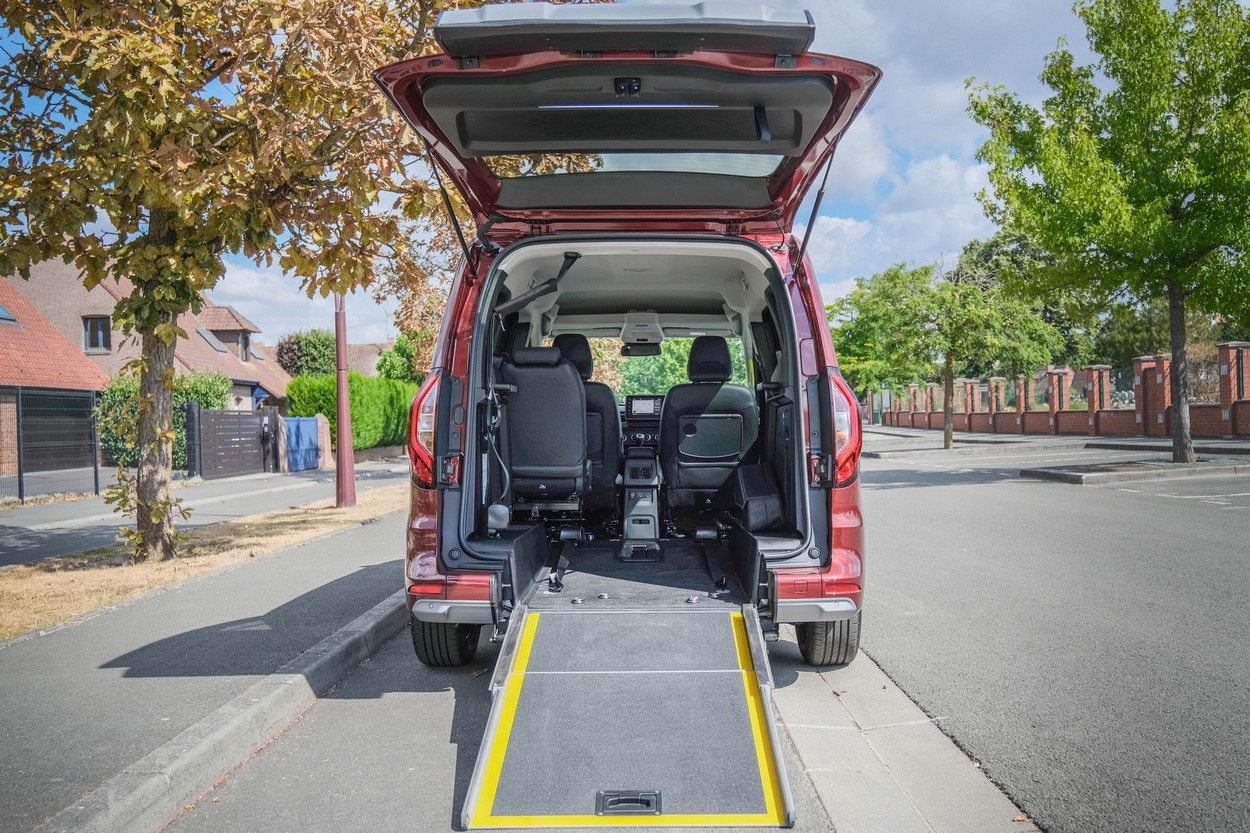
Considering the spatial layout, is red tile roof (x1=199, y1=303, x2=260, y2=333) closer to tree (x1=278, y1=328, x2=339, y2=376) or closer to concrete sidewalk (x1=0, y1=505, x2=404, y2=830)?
tree (x1=278, y1=328, x2=339, y2=376)

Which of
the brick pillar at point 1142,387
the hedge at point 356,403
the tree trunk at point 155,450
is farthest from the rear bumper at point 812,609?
the brick pillar at point 1142,387

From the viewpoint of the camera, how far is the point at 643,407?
7547mm

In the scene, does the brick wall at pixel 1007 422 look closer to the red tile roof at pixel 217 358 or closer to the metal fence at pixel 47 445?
the red tile roof at pixel 217 358

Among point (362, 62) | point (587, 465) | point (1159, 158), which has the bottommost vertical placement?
point (587, 465)

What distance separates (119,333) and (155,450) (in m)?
26.0

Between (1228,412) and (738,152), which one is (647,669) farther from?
(1228,412)

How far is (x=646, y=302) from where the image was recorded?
683 cm

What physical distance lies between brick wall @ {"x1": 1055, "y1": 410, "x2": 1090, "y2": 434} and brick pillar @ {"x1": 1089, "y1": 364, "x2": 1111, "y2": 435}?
0.51 meters

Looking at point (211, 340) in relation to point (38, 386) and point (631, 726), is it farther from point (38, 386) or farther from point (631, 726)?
point (631, 726)

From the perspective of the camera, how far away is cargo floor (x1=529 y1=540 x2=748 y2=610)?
404 centimetres

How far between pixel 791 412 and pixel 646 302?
2.64m

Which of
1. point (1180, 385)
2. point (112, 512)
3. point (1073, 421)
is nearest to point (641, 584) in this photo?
point (112, 512)

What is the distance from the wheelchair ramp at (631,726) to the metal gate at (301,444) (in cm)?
2636

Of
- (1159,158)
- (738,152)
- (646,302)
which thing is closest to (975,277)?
(1159,158)
